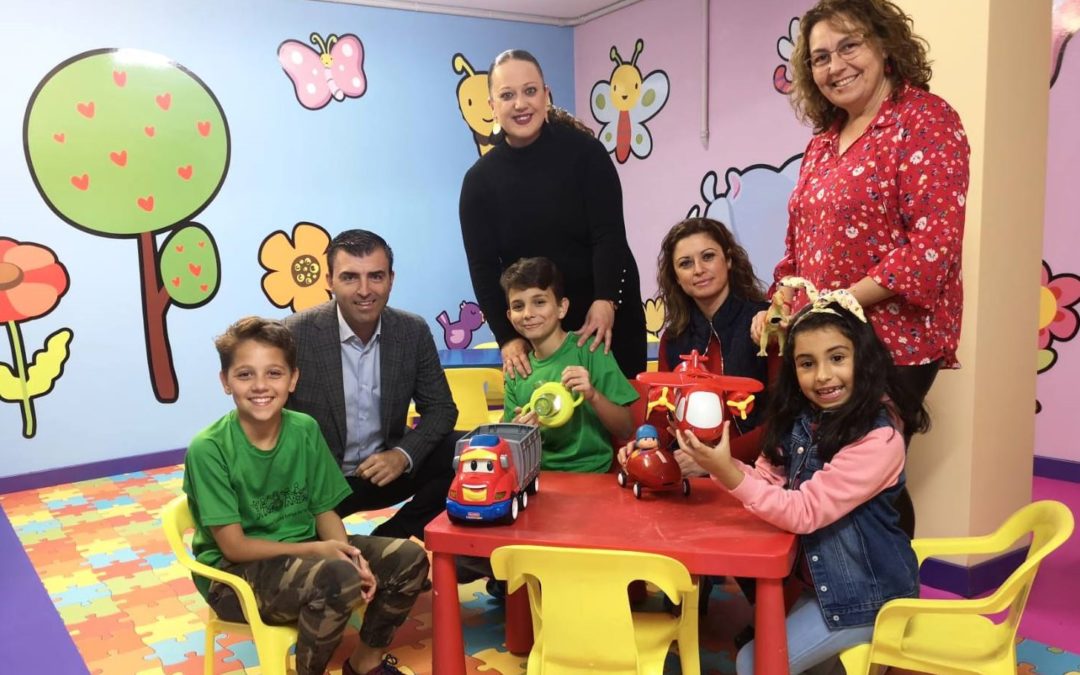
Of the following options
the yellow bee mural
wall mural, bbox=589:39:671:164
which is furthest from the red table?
the yellow bee mural

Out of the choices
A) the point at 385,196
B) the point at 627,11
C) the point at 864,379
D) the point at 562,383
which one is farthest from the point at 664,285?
the point at 627,11

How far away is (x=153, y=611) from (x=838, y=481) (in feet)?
7.88

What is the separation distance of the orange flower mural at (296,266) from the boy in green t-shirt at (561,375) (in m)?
3.08

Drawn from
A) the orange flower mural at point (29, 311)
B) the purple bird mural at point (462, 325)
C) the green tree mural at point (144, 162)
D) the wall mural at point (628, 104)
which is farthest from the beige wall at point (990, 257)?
the orange flower mural at point (29, 311)

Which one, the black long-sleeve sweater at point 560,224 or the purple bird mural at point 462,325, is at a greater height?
the black long-sleeve sweater at point 560,224

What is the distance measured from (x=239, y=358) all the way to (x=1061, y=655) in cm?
242

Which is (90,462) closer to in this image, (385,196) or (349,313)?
(385,196)

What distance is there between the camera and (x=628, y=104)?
5.93 meters

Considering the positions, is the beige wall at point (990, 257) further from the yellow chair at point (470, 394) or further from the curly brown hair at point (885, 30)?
the yellow chair at point (470, 394)

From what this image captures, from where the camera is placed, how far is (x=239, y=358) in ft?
7.00

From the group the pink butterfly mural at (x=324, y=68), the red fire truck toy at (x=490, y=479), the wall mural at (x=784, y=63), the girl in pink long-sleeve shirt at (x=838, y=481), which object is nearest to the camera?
the girl in pink long-sleeve shirt at (x=838, y=481)

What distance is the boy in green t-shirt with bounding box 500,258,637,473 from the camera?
2.44 meters

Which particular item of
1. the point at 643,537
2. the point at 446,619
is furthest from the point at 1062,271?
the point at 446,619

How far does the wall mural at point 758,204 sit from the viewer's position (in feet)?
16.0
